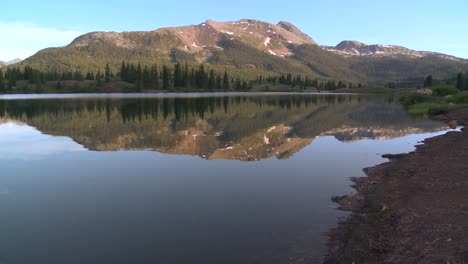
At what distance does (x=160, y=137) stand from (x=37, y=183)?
65.0 ft

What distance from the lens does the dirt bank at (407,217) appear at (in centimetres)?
1175

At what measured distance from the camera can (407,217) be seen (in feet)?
49.6

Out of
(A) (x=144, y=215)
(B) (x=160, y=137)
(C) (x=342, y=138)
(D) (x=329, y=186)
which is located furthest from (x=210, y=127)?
(A) (x=144, y=215)

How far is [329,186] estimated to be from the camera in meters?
21.3

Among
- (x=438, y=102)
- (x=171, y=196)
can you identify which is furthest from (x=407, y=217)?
(x=438, y=102)

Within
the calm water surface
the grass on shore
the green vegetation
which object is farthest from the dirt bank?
the green vegetation

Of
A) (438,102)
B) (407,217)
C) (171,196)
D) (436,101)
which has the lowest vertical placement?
(171,196)

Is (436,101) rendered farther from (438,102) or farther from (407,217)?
(407,217)

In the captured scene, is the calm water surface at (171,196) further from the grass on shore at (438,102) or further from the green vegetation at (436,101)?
the green vegetation at (436,101)

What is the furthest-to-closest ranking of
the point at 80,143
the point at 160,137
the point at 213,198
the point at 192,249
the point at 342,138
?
the point at 342,138
the point at 160,137
the point at 80,143
the point at 213,198
the point at 192,249

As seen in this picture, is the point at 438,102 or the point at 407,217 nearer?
the point at 407,217

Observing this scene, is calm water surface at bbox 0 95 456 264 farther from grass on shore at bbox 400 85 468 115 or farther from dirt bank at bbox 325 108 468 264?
grass on shore at bbox 400 85 468 115

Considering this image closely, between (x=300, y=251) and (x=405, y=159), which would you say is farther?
(x=405, y=159)

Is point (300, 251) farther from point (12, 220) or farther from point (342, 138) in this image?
point (342, 138)
